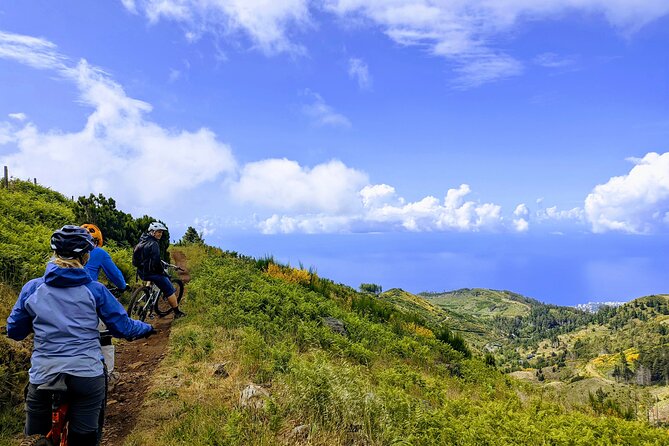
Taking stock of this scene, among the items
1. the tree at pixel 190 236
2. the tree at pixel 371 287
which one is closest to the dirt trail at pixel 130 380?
the tree at pixel 190 236

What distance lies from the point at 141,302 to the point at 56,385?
8566 mm

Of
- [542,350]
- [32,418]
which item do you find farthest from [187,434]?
[542,350]

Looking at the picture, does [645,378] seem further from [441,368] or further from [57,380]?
[57,380]

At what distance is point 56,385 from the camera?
12.4 ft

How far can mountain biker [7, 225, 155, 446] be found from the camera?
3.83 m

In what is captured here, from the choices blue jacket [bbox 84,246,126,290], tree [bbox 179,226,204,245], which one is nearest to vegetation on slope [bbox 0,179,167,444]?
blue jacket [bbox 84,246,126,290]

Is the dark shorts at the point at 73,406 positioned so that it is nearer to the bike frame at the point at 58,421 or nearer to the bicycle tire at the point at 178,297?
the bike frame at the point at 58,421

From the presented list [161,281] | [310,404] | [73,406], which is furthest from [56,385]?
[161,281]

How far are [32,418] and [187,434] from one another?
7.05 feet

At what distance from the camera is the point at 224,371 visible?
319 inches

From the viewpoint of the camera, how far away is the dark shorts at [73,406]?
3.89 meters

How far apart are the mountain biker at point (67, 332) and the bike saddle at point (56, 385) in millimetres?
29

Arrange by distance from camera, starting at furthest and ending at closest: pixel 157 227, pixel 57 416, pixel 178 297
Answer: pixel 178 297, pixel 157 227, pixel 57 416

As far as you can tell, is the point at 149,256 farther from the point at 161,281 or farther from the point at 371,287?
the point at 371,287
